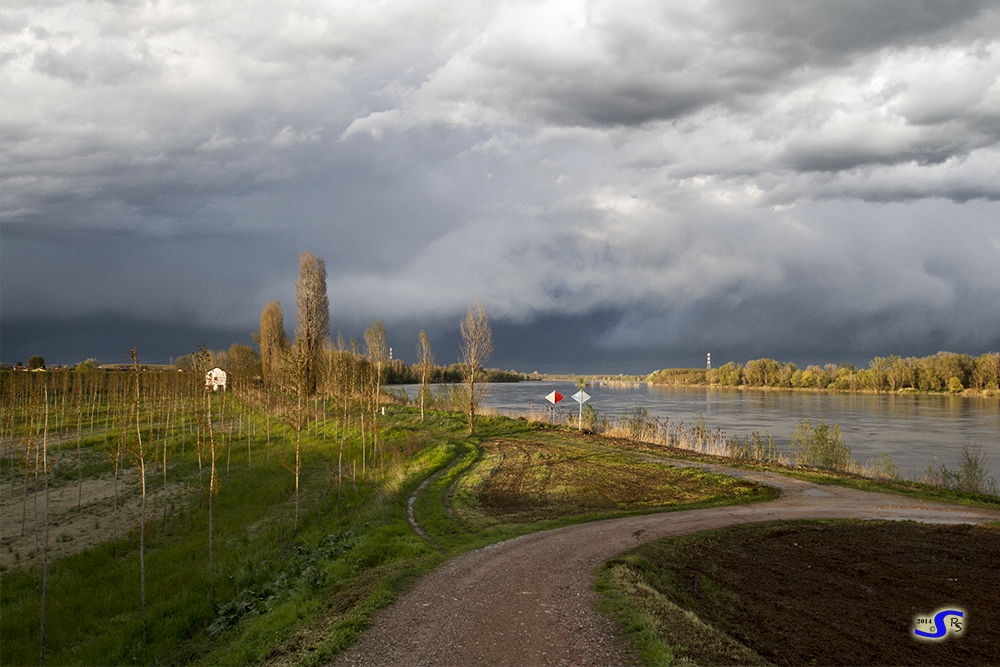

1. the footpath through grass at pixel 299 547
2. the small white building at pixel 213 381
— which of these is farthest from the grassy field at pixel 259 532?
the small white building at pixel 213 381

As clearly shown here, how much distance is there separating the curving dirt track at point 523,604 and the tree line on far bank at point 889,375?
9880 cm

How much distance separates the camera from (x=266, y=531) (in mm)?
16531

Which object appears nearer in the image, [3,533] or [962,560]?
[962,560]

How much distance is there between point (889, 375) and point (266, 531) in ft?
372

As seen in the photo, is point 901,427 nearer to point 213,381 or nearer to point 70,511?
point 213,381

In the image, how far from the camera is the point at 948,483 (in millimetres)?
20656

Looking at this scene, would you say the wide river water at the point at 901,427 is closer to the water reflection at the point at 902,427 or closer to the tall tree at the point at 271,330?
the water reflection at the point at 902,427

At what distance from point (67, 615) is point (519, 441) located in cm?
2099

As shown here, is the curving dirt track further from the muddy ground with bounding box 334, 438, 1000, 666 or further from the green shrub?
the green shrub

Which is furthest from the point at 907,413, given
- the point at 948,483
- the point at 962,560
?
the point at 962,560

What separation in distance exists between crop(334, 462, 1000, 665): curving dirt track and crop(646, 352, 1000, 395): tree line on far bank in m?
98.8

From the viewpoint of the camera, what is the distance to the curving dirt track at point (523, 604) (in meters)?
6.66

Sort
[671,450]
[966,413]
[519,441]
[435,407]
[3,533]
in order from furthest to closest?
[966,413] < [435,407] < [519,441] < [671,450] < [3,533]

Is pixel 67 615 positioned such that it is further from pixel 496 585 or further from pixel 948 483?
pixel 948 483
